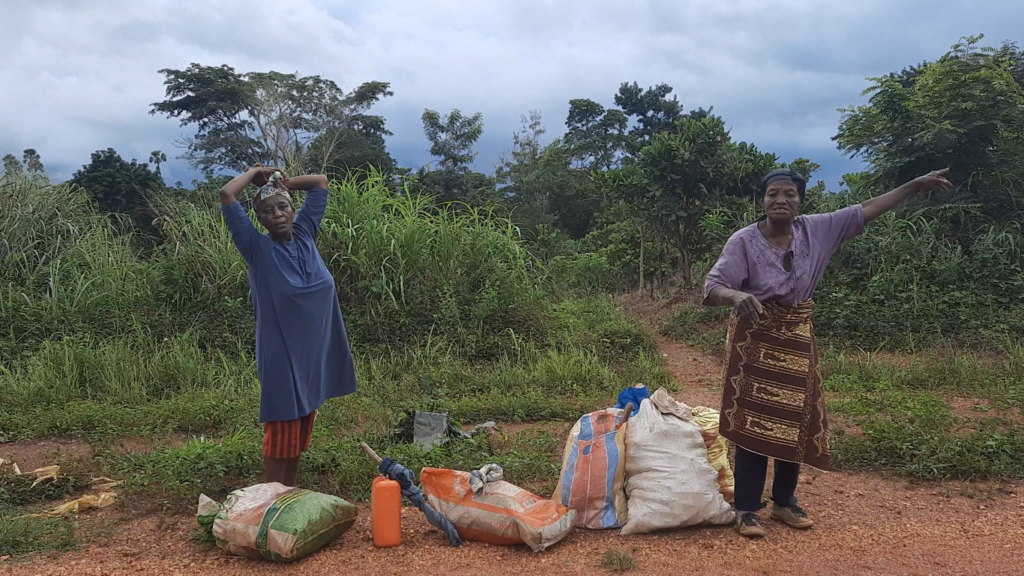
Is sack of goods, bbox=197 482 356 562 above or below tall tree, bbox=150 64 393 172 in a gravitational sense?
below

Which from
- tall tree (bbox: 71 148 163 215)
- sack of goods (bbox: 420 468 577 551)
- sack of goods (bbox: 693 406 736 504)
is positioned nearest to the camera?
sack of goods (bbox: 420 468 577 551)

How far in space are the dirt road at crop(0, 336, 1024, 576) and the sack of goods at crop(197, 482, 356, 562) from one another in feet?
0.24

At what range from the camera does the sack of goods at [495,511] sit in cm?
320

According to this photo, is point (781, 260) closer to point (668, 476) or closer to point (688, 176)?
point (668, 476)

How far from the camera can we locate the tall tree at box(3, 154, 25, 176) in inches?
384

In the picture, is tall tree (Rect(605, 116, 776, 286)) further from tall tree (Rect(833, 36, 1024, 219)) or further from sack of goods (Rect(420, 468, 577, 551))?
sack of goods (Rect(420, 468, 577, 551))

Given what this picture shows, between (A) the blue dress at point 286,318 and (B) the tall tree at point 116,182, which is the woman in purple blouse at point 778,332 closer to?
(A) the blue dress at point 286,318

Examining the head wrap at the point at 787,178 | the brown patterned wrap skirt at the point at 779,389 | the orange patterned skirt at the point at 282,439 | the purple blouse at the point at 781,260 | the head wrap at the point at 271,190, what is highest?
the head wrap at the point at 787,178

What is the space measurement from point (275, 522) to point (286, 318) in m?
0.89

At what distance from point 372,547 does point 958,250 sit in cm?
863

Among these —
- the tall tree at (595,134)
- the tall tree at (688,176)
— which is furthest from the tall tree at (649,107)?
the tall tree at (688,176)

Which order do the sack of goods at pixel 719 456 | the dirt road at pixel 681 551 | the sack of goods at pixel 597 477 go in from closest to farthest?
1. the dirt road at pixel 681 551
2. the sack of goods at pixel 597 477
3. the sack of goods at pixel 719 456

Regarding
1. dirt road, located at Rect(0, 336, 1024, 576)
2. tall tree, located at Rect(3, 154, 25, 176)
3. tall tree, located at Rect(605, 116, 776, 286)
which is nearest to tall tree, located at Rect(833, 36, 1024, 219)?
tall tree, located at Rect(605, 116, 776, 286)

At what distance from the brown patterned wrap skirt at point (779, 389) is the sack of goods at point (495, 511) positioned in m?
0.93
